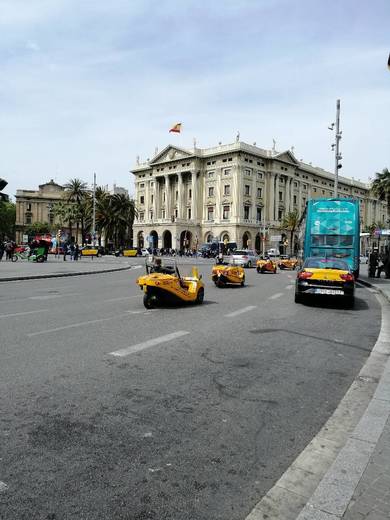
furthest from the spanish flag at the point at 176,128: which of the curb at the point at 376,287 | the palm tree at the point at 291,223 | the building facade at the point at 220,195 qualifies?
the curb at the point at 376,287

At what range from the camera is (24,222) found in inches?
4737

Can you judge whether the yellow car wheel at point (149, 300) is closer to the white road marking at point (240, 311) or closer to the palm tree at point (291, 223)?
the white road marking at point (240, 311)

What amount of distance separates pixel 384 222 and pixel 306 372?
432 ft

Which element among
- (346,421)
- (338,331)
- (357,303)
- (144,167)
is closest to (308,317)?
(338,331)

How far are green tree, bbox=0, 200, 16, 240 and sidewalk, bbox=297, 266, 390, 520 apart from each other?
354 ft

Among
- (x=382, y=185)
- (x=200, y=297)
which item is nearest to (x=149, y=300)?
(x=200, y=297)

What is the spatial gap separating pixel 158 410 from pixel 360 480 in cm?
189

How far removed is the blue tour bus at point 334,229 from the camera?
70.5 ft

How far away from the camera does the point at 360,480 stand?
298cm

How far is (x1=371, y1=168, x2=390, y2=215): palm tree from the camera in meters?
38.4

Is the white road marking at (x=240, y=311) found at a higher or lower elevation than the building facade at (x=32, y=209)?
lower

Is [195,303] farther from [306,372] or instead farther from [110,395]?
[110,395]

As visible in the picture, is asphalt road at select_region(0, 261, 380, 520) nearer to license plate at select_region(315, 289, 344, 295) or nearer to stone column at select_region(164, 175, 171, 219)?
license plate at select_region(315, 289, 344, 295)

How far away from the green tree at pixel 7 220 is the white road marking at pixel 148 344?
340 ft
